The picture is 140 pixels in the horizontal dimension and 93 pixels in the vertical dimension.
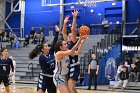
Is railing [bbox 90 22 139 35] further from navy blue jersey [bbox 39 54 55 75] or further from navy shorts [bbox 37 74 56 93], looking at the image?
navy shorts [bbox 37 74 56 93]

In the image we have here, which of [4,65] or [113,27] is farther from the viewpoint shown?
[113,27]

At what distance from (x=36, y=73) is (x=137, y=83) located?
24.3 ft

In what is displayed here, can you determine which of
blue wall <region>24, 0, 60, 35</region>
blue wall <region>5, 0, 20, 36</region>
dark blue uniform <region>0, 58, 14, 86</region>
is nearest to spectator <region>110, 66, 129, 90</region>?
dark blue uniform <region>0, 58, 14, 86</region>

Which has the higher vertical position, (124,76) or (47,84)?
(47,84)

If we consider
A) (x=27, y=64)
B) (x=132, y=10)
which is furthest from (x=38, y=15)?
(x=132, y=10)

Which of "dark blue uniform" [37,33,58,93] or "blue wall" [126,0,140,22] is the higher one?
"blue wall" [126,0,140,22]

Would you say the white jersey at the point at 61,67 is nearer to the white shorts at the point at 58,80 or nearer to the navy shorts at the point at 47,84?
the white shorts at the point at 58,80

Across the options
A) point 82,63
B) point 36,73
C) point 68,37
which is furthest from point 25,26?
point 68,37

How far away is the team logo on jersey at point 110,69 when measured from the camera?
803 inches

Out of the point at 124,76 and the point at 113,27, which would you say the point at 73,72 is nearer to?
the point at 124,76

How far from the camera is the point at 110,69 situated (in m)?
20.5

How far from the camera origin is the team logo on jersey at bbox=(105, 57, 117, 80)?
2041 cm

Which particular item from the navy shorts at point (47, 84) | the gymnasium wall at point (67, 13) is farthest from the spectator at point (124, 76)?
the navy shorts at point (47, 84)

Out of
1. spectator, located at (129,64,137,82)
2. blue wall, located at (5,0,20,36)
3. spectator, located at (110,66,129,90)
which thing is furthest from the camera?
blue wall, located at (5,0,20,36)
